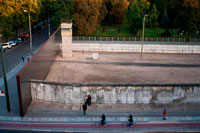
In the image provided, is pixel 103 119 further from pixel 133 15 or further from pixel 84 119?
pixel 133 15

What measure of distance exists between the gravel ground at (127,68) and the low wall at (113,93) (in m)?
4.27

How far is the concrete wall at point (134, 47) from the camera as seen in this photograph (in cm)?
4391

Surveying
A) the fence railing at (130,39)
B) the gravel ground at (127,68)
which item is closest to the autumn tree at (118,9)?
the fence railing at (130,39)

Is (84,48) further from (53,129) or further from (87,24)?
(53,129)

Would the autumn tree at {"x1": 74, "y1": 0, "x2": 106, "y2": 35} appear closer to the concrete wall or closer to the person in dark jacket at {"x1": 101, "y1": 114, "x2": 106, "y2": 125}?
the concrete wall

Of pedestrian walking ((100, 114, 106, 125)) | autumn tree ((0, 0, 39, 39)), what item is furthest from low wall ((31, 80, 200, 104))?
autumn tree ((0, 0, 39, 39))

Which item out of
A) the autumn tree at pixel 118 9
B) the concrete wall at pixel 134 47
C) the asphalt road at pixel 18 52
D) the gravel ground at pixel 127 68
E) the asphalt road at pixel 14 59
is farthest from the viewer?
the autumn tree at pixel 118 9

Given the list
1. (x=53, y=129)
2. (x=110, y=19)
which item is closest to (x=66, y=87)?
(x=53, y=129)

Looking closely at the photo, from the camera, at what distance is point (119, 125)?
18.8m

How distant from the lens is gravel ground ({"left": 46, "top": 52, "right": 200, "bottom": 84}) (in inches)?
1085

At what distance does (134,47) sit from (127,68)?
12.8 m

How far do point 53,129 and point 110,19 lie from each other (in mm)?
54656

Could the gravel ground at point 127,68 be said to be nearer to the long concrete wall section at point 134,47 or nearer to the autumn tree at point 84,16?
the long concrete wall section at point 134,47

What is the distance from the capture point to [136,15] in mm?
52375
